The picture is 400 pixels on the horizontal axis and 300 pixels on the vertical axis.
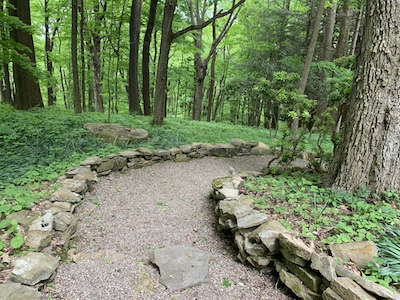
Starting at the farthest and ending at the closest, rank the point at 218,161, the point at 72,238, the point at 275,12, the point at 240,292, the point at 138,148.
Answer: the point at 275,12 → the point at 218,161 → the point at 138,148 → the point at 72,238 → the point at 240,292

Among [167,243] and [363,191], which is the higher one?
[363,191]

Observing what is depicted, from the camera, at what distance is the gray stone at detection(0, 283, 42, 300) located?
1.55m

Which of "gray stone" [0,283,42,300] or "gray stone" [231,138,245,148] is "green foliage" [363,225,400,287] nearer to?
"gray stone" [0,283,42,300]

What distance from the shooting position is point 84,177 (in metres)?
3.63

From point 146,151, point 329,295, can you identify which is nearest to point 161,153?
point 146,151

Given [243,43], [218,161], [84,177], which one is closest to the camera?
[84,177]

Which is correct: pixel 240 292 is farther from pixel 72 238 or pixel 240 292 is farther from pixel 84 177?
pixel 84 177

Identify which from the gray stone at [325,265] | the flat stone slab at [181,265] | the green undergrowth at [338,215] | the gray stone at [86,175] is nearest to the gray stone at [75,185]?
the gray stone at [86,175]

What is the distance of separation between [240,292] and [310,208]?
1252 millimetres

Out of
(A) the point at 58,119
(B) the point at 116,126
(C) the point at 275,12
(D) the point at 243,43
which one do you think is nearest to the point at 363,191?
(B) the point at 116,126

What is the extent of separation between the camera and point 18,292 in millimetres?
1611

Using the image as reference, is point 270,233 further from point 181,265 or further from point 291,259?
point 181,265

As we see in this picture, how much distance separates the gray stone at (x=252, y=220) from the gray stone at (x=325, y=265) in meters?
0.67

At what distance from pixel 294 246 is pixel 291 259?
0.45ft
